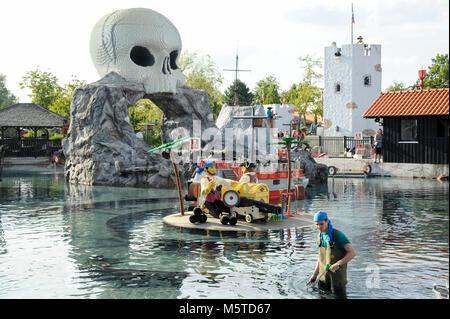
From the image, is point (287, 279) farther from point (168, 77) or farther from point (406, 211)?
point (168, 77)

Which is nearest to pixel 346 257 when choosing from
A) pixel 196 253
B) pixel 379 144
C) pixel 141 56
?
pixel 196 253

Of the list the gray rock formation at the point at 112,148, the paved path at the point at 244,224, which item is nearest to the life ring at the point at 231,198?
the paved path at the point at 244,224

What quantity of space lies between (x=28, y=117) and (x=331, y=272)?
139ft

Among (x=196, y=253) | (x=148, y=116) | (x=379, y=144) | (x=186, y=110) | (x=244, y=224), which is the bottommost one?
(x=196, y=253)

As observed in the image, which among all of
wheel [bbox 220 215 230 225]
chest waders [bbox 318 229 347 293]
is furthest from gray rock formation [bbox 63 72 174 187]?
chest waders [bbox 318 229 347 293]

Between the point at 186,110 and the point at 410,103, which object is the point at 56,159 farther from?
the point at 410,103

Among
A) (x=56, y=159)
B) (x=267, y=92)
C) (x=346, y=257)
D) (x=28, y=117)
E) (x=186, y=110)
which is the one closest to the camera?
(x=346, y=257)

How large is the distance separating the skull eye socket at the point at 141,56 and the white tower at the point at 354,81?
21.6 metres

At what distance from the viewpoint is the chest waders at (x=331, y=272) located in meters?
8.16

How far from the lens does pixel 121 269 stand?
11.0 metres

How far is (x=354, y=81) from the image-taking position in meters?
50.6

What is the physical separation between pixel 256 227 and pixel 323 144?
3141cm

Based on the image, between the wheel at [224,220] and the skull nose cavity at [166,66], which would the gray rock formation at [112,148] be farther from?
the wheel at [224,220]
